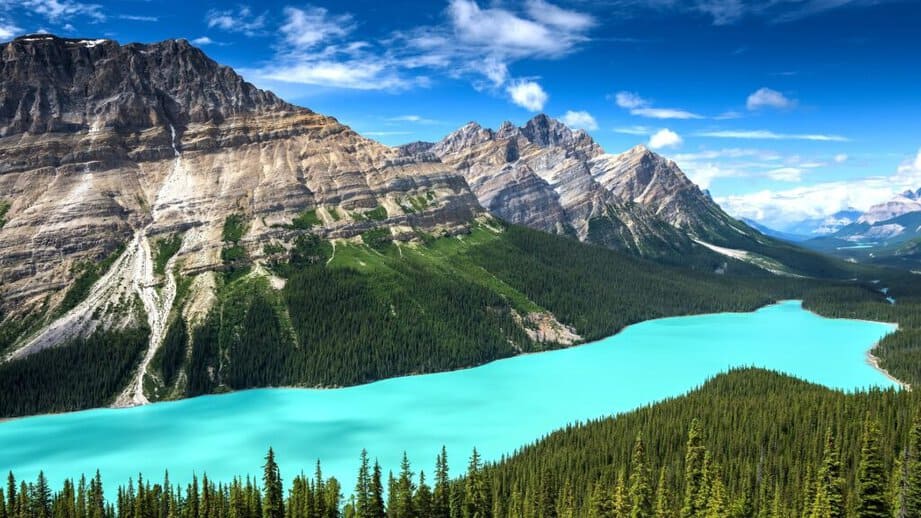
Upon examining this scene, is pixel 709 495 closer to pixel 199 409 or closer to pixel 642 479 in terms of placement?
pixel 642 479

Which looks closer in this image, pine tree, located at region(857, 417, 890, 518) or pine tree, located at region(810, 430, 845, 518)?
pine tree, located at region(810, 430, 845, 518)

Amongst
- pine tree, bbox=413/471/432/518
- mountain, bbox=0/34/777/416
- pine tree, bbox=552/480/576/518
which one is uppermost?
mountain, bbox=0/34/777/416

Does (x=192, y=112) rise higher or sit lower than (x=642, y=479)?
higher

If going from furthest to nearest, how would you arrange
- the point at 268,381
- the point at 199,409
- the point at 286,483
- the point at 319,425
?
the point at 268,381
the point at 199,409
the point at 319,425
the point at 286,483

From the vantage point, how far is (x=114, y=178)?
176750 mm

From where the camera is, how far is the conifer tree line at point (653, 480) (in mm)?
57531

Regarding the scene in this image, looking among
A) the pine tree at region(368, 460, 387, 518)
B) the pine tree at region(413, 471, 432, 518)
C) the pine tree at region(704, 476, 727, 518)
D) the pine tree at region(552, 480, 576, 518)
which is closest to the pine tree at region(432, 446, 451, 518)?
the pine tree at region(413, 471, 432, 518)

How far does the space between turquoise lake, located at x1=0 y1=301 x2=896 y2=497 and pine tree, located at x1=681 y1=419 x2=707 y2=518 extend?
29.1 m

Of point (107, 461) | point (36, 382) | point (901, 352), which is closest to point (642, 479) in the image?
point (107, 461)

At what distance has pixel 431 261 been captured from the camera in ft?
653

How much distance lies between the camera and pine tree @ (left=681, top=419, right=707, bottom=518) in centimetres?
5891

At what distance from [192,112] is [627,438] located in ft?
523

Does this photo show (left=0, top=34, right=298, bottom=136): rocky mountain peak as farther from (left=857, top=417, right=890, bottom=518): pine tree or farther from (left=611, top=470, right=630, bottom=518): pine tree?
(left=857, top=417, right=890, bottom=518): pine tree

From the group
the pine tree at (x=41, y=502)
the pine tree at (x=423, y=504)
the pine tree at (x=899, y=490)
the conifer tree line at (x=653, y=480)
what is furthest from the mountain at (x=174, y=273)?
the pine tree at (x=899, y=490)
